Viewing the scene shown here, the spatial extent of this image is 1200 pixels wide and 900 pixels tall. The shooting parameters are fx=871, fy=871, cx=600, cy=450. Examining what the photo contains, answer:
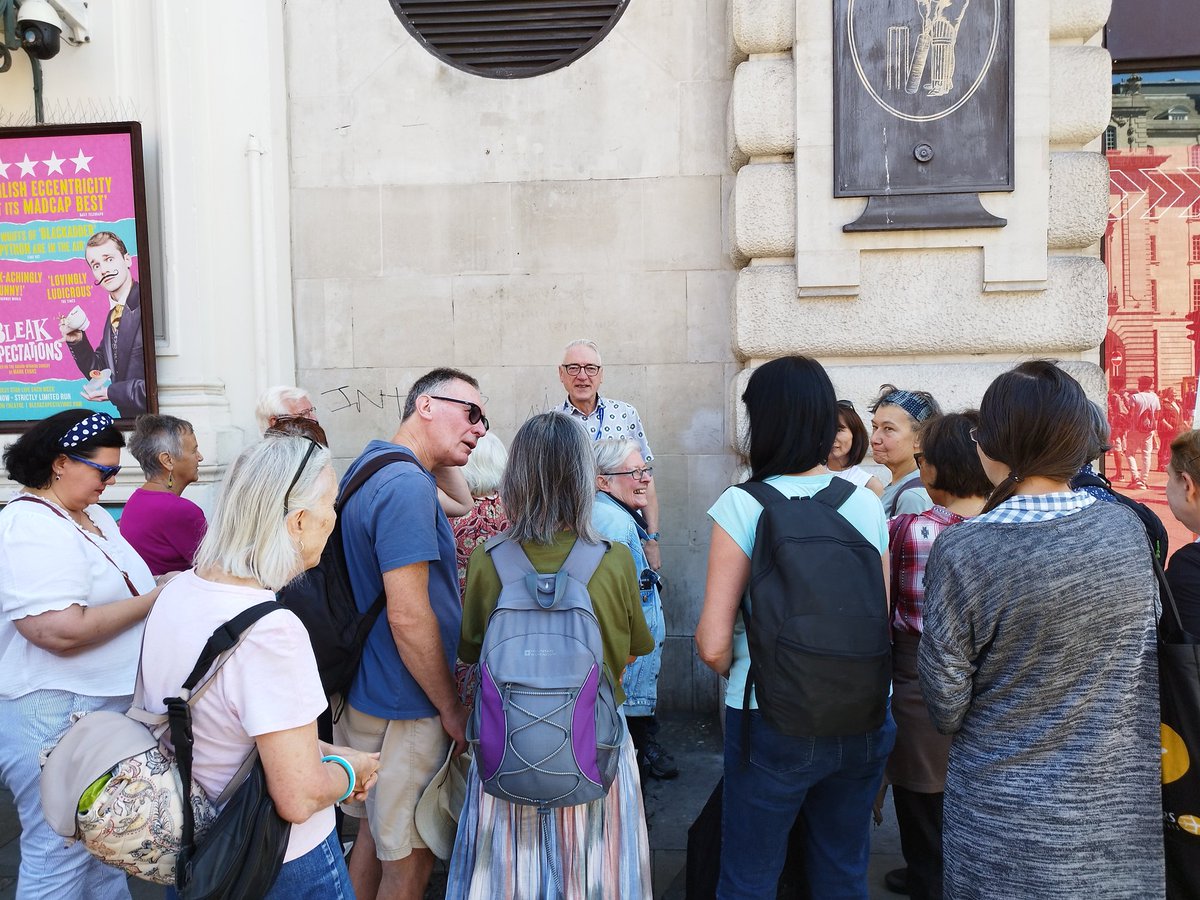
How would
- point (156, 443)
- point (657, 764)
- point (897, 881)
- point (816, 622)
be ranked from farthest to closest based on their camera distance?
point (657, 764) → point (156, 443) → point (897, 881) → point (816, 622)

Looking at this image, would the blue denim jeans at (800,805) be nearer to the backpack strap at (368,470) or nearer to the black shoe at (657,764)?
the backpack strap at (368,470)

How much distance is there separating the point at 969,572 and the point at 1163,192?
4.20m

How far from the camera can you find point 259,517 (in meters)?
1.79

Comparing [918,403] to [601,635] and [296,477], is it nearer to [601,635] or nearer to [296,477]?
[601,635]

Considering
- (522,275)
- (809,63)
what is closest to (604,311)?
(522,275)

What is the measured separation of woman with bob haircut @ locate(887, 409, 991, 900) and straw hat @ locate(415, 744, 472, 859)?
1.38 metres

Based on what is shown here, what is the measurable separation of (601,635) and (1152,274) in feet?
14.0

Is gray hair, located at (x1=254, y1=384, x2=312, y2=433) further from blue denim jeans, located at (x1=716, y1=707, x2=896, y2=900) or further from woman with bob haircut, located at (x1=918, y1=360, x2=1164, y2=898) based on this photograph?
woman with bob haircut, located at (x1=918, y1=360, x2=1164, y2=898)

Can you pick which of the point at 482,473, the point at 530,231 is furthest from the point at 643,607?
the point at 530,231

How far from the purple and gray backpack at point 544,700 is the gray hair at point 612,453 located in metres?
1.16

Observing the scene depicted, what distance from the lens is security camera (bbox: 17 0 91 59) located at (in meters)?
4.50

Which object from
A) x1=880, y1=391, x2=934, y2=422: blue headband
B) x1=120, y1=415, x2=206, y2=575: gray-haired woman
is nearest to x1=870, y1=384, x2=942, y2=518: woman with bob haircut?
x1=880, y1=391, x2=934, y2=422: blue headband

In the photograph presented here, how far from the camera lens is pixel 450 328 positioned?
16.7ft

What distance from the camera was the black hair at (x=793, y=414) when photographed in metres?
2.20
